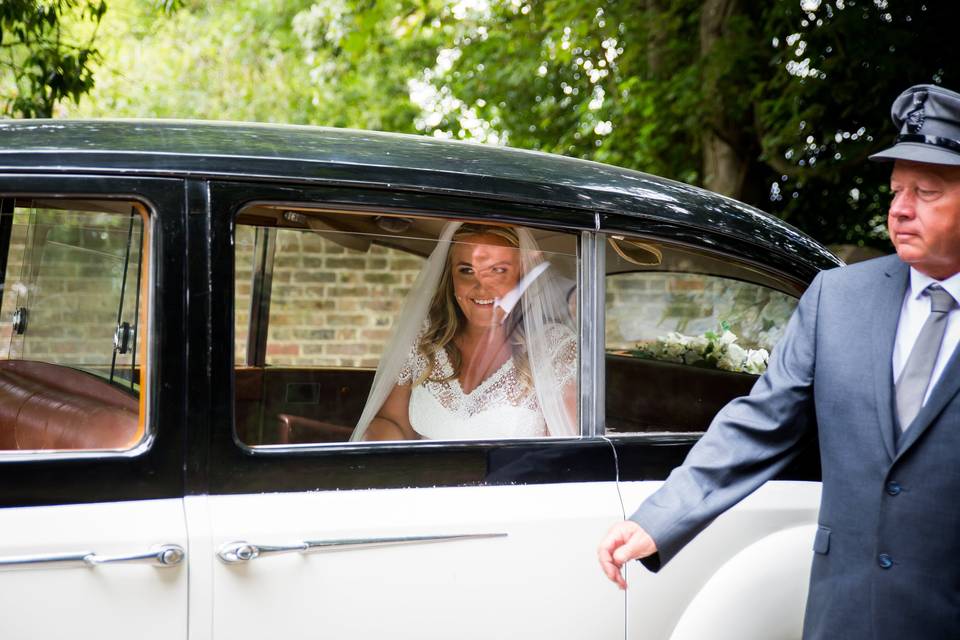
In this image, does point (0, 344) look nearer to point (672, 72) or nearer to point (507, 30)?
point (672, 72)

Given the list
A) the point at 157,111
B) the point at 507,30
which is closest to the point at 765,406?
the point at 507,30

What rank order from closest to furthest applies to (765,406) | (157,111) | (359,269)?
(765,406) → (359,269) → (157,111)

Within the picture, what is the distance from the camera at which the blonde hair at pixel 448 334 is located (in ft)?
9.16

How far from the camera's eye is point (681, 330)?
3002 millimetres

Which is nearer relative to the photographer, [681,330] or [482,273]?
[482,273]

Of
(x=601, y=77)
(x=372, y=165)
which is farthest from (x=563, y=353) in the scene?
(x=601, y=77)

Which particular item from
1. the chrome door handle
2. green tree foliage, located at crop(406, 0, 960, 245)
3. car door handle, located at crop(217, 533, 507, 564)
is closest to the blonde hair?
car door handle, located at crop(217, 533, 507, 564)

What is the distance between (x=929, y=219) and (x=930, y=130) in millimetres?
186

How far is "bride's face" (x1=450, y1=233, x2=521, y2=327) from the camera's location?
263cm

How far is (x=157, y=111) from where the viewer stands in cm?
1488

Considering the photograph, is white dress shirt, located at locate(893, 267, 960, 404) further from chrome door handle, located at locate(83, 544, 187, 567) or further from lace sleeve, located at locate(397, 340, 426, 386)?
chrome door handle, located at locate(83, 544, 187, 567)

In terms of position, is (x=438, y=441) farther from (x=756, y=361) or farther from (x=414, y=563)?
(x=756, y=361)

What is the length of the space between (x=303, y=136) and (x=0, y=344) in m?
0.97

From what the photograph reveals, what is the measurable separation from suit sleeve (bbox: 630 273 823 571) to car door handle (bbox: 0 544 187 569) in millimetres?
997
